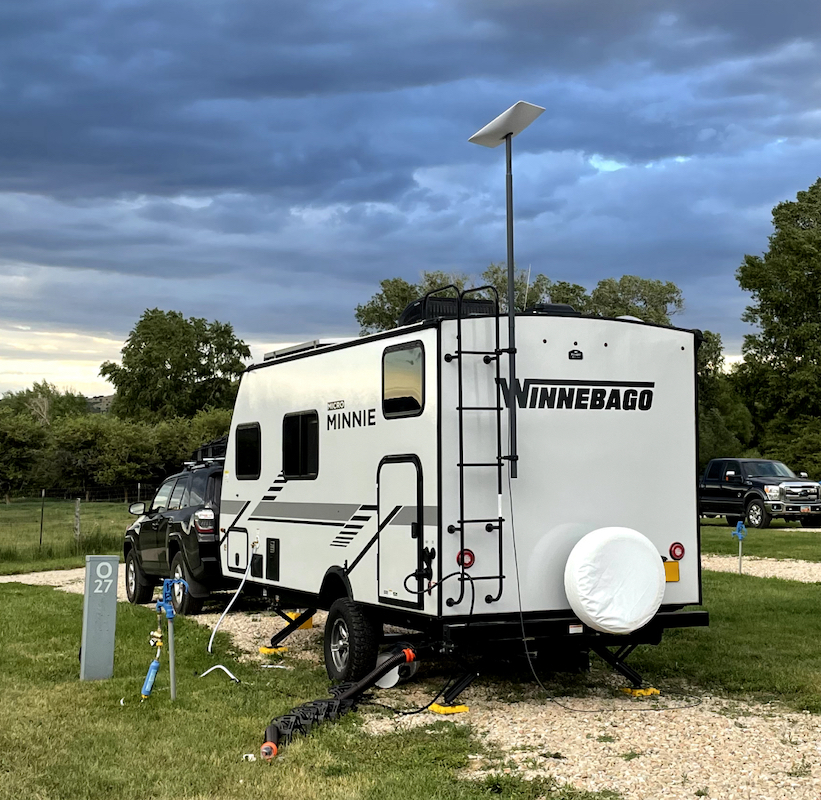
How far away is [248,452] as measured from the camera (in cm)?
1140

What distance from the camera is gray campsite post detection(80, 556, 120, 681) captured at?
9.34m

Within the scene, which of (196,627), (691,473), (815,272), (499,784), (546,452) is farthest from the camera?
(815,272)

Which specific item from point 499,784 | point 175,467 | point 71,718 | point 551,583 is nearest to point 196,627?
point 71,718

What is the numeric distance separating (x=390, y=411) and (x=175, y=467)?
47.1m

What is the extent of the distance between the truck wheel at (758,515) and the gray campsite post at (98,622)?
70.1 feet

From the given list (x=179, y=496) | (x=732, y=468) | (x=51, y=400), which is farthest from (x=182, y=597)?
(x=51, y=400)

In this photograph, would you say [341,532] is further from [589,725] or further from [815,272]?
[815,272]

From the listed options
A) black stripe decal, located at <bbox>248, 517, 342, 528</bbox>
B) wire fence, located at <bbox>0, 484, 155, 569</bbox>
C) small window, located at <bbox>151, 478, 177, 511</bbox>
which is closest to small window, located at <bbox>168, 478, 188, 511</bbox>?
small window, located at <bbox>151, 478, 177, 511</bbox>

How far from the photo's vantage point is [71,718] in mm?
7898

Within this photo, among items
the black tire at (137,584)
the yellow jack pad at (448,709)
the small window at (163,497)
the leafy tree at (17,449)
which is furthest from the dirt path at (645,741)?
the leafy tree at (17,449)

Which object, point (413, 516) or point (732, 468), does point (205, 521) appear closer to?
point (413, 516)

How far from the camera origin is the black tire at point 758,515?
2762cm

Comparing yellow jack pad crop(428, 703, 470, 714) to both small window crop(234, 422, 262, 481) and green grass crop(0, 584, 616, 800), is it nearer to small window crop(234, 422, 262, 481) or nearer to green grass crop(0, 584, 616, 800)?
green grass crop(0, 584, 616, 800)

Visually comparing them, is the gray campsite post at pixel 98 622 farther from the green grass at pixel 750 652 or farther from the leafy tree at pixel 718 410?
the leafy tree at pixel 718 410
